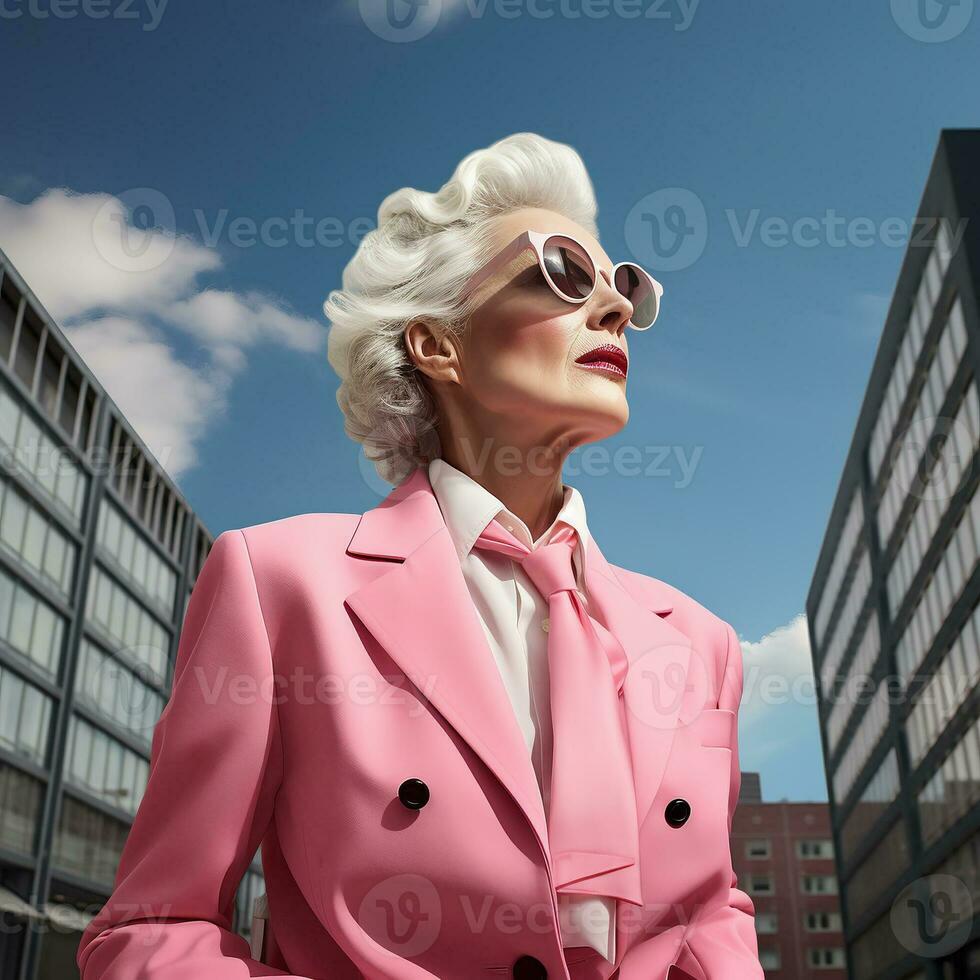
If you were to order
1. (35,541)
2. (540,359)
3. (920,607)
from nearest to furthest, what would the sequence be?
(540,359) → (35,541) → (920,607)

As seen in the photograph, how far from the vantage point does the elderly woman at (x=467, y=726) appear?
6.27 feet

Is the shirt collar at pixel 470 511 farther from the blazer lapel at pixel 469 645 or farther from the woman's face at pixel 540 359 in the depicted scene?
the woman's face at pixel 540 359

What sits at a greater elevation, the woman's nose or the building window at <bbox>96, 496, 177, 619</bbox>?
the building window at <bbox>96, 496, 177, 619</bbox>

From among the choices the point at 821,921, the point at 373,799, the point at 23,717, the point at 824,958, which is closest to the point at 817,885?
the point at 821,921

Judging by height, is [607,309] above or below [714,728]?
above

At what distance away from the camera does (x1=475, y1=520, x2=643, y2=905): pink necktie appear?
1970mm

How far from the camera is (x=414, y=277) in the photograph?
2807 millimetres

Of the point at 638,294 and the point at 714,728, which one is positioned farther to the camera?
the point at 638,294

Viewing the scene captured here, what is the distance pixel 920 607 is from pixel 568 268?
39907 millimetres

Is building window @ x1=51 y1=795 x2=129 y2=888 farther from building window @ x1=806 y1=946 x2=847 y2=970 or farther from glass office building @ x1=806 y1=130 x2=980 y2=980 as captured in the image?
building window @ x1=806 y1=946 x2=847 y2=970

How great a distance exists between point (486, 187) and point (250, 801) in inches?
66.2

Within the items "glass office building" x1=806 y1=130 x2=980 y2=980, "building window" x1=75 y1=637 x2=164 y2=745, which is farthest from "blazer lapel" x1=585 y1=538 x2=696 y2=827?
"building window" x1=75 y1=637 x2=164 y2=745

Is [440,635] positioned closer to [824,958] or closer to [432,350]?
[432,350]

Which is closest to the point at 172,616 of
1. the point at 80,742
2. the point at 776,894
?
the point at 80,742
